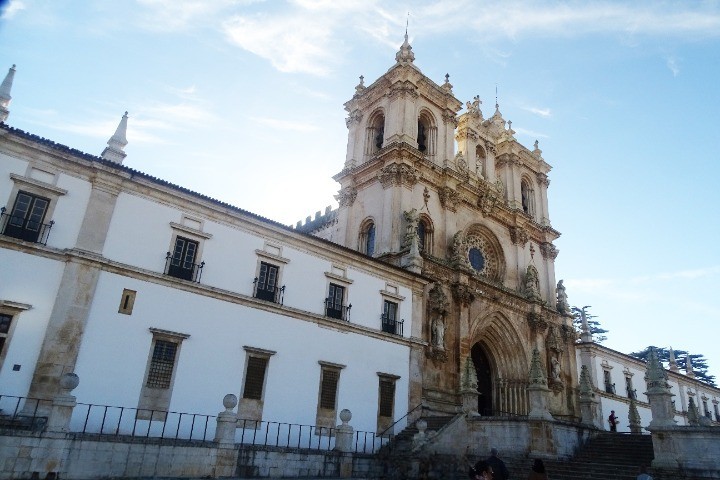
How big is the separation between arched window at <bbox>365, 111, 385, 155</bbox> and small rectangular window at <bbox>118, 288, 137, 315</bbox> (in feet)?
69.7

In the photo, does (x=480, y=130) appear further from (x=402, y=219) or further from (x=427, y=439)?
(x=427, y=439)

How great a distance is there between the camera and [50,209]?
16.4 metres

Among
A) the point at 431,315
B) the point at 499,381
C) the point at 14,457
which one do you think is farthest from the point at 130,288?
the point at 499,381

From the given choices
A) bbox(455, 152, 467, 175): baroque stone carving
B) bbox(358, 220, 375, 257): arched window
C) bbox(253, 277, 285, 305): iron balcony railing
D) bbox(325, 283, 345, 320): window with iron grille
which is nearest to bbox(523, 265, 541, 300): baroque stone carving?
bbox(455, 152, 467, 175): baroque stone carving

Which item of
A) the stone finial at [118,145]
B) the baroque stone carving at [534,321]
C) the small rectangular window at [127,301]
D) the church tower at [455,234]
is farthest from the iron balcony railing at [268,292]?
the baroque stone carving at [534,321]

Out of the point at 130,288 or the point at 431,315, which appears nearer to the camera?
the point at 130,288

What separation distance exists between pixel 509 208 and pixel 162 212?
26.2 m

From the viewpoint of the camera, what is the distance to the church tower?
28594 mm

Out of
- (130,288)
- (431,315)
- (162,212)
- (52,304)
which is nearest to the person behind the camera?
(52,304)

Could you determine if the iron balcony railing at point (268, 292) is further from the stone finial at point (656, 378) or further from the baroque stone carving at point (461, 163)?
the baroque stone carving at point (461, 163)

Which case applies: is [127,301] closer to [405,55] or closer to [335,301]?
[335,301]

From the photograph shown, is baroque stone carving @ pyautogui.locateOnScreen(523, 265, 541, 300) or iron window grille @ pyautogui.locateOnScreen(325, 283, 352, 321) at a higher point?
baroque stone carving @ pyautogui.locateOnScreen(523, 265, 541, 300)

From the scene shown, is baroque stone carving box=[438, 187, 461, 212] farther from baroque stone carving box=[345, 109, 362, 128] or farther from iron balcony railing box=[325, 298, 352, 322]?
iron balcony railing box=[325, 298, 352, 322]

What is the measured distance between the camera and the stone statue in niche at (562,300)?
37.8 m
